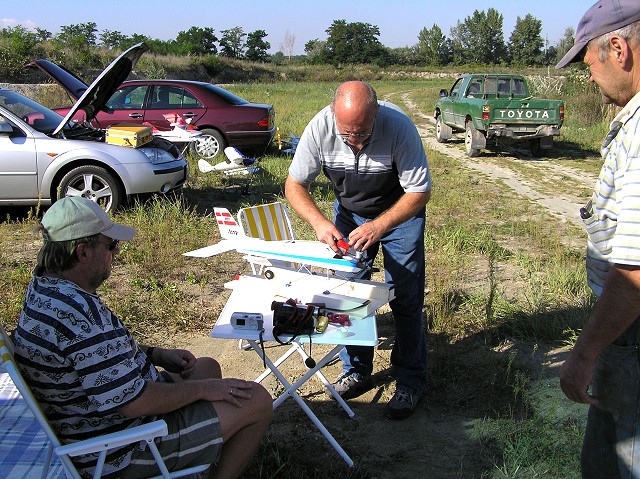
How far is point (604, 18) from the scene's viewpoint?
187cm

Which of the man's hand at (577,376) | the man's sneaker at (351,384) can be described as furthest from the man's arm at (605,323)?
the man's sneaker at (351,384)

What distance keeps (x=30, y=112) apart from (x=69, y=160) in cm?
103

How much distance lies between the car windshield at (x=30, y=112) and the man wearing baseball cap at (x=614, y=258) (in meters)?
7.05

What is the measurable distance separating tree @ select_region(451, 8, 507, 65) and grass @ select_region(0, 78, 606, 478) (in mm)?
94533

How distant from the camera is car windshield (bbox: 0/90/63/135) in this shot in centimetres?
765

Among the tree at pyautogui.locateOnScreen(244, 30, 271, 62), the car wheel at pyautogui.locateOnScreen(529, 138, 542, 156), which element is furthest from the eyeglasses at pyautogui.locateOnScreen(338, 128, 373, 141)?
the tree at pyautogui.locateOnScreen(244, 30, 271, 62)

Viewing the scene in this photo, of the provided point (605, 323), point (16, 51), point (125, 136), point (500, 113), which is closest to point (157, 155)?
point (125, 136)

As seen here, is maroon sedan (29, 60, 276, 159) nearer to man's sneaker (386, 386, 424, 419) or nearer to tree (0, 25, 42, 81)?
man's sneaker (386, 386, 424, 419)

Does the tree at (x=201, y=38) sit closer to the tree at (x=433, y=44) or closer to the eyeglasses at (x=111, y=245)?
the tree at (x=433, y=44)

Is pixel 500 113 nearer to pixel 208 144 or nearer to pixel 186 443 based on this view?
pixel 208 144

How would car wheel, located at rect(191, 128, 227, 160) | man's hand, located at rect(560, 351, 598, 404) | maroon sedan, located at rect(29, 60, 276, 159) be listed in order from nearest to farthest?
1. man's hand, located at rect(560, 351, 598, 404)
2. maroon sedan, located at rect(29, 60, 276, 159)
3. car wheel, located at rect(191, 128, 227, 160)

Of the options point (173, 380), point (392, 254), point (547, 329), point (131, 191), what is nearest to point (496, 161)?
point (131, 191)

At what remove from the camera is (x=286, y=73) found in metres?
58.3

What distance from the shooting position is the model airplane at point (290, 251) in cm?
345
